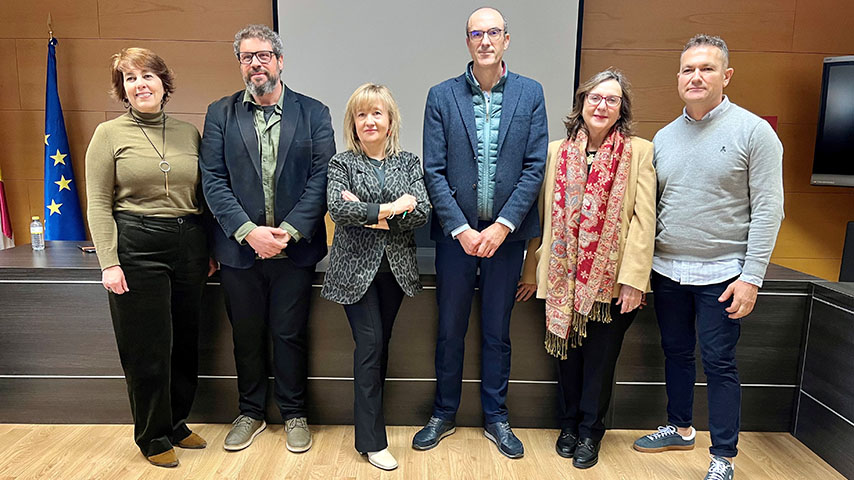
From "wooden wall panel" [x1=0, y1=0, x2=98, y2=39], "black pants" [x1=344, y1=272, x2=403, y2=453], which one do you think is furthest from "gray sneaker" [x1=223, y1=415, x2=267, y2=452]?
"wooden wall panel" [x1=0, y1=0, x2=98, y2=39]

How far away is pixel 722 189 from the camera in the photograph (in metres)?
1.85

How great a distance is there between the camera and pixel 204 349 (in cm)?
234

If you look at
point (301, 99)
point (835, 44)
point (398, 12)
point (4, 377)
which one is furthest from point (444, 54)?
point (4, 377)

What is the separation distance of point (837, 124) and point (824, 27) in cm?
77

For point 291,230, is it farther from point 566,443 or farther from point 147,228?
point 566,443

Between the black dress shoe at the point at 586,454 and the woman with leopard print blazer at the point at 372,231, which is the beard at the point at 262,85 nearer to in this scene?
the woman with leopard print blazer at the point at 372,231

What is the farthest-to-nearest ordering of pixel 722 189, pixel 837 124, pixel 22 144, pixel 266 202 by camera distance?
pixel 22 144
pixel 837 124
pixel 266 202
pixel 722 189

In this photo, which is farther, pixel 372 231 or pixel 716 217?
pixel 372 231

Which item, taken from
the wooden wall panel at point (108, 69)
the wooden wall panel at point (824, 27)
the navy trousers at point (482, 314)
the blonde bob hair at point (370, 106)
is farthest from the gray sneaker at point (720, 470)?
the wooden wall panel at point (108, 69)

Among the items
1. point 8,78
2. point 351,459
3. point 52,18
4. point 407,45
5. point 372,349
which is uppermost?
point 52,18

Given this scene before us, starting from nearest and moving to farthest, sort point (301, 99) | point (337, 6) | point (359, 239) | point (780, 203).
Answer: point (780, 203)
point (359, 239)
point (301, 99)
point (337, 6)

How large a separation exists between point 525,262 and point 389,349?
0.69 meters

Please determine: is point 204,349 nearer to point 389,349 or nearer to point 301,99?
point 389,349

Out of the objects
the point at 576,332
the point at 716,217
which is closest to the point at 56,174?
the point at 576,332
